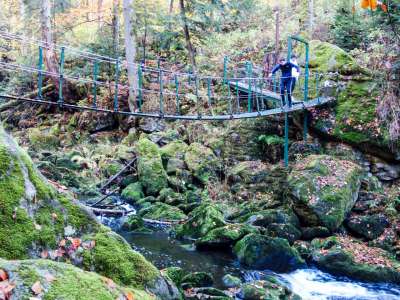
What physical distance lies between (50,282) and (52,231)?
1.23 meters

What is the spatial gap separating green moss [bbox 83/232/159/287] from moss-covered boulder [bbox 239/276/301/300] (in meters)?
2.37

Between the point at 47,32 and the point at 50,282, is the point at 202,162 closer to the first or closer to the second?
the point at 47,32

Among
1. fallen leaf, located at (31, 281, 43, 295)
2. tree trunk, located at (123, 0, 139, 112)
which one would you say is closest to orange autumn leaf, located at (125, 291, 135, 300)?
fallen leaf, located at (31, 281, 43, 295)

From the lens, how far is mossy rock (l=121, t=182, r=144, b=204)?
1075 cm

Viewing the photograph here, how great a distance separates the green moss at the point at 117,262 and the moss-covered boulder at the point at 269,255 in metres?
3.78

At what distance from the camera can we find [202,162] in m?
11.9

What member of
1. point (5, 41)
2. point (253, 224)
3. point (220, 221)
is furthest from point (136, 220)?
point (5, 41)

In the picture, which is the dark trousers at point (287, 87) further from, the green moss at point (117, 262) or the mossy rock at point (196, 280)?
the green moss at point (117, 262)

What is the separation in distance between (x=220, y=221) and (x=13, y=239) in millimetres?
5590

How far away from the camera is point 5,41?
65.3ft

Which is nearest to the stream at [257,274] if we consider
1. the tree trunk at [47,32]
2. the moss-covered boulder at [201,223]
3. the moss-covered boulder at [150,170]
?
the moss-covered boulder at [201,223]

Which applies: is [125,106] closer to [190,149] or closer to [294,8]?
[190,149]

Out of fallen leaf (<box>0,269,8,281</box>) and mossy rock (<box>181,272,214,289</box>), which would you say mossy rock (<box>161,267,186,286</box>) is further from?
fallen leaf (<box>0,269,8,281</box>)

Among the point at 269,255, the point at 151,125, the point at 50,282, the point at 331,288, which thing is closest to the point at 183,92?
the point at 151,125
